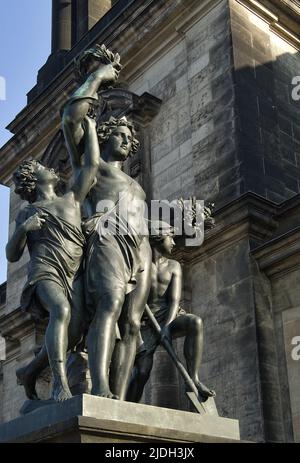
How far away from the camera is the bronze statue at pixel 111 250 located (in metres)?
5.60

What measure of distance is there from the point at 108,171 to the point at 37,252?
1006 mm

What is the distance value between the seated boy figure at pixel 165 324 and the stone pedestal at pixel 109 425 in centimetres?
63

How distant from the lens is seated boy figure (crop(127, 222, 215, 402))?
6.23 metres

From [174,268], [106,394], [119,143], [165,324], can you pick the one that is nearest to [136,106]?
[119,143]

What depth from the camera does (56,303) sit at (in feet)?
18.2

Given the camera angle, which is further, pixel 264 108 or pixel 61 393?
pixel 264 108

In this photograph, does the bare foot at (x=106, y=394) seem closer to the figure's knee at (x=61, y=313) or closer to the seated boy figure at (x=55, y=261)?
the seated boy figure at (x=55, y=261)

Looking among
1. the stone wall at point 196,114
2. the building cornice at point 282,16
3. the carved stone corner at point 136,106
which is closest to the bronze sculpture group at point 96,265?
the stone wall at point 196,114

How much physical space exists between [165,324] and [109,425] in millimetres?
1703

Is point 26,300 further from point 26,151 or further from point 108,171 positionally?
point 26,151

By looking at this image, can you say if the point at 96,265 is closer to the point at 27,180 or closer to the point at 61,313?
the point at 61,313

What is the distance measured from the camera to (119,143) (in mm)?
6648

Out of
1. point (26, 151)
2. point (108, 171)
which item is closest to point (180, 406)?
point (108, 171)

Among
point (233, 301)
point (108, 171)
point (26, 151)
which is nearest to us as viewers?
point (108, 171)
